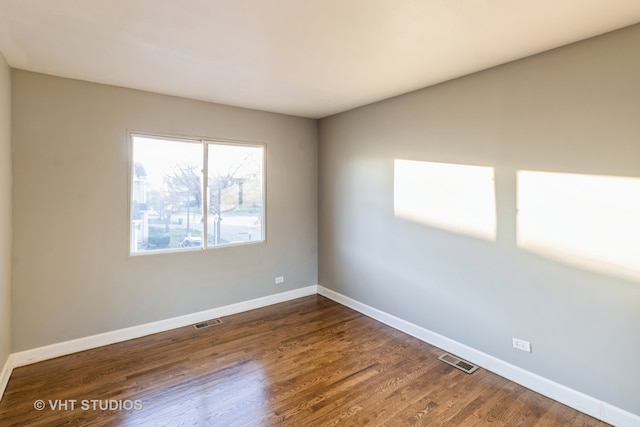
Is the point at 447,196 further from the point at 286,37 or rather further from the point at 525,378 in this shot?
the point at 286,37

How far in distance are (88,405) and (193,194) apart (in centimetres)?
218

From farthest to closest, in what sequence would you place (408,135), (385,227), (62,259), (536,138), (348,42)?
1. (385,227)
2. (408,135)
3. (62,259)
4. (536,138)
5. (348,42)

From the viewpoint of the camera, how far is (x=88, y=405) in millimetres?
2285

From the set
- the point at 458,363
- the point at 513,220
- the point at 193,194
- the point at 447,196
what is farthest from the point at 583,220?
the point at 193,194

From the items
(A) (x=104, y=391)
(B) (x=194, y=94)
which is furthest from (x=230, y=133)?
(A) (x=104, y=391)

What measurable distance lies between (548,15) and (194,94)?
316cm

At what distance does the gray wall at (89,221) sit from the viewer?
9.23 feet

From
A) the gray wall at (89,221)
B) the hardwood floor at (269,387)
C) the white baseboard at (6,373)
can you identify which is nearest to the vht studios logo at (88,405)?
the hardwood floor at (269,387)

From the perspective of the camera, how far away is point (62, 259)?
2.97m

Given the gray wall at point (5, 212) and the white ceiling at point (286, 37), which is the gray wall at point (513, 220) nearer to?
the white ceiling at point (286, 37)

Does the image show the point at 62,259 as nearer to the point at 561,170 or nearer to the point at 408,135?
the point at 408,135

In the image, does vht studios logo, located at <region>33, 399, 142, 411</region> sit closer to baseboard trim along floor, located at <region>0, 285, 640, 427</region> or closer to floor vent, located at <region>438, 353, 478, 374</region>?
baseboard trim along floor, located at <region>0, 285, 640, 427</region>

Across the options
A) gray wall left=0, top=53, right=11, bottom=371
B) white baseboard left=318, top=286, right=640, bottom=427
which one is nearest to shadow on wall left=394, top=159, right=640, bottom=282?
white baseboard left=318, top=286, right=640, bottom=427

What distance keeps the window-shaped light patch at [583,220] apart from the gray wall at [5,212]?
4.14 meters
